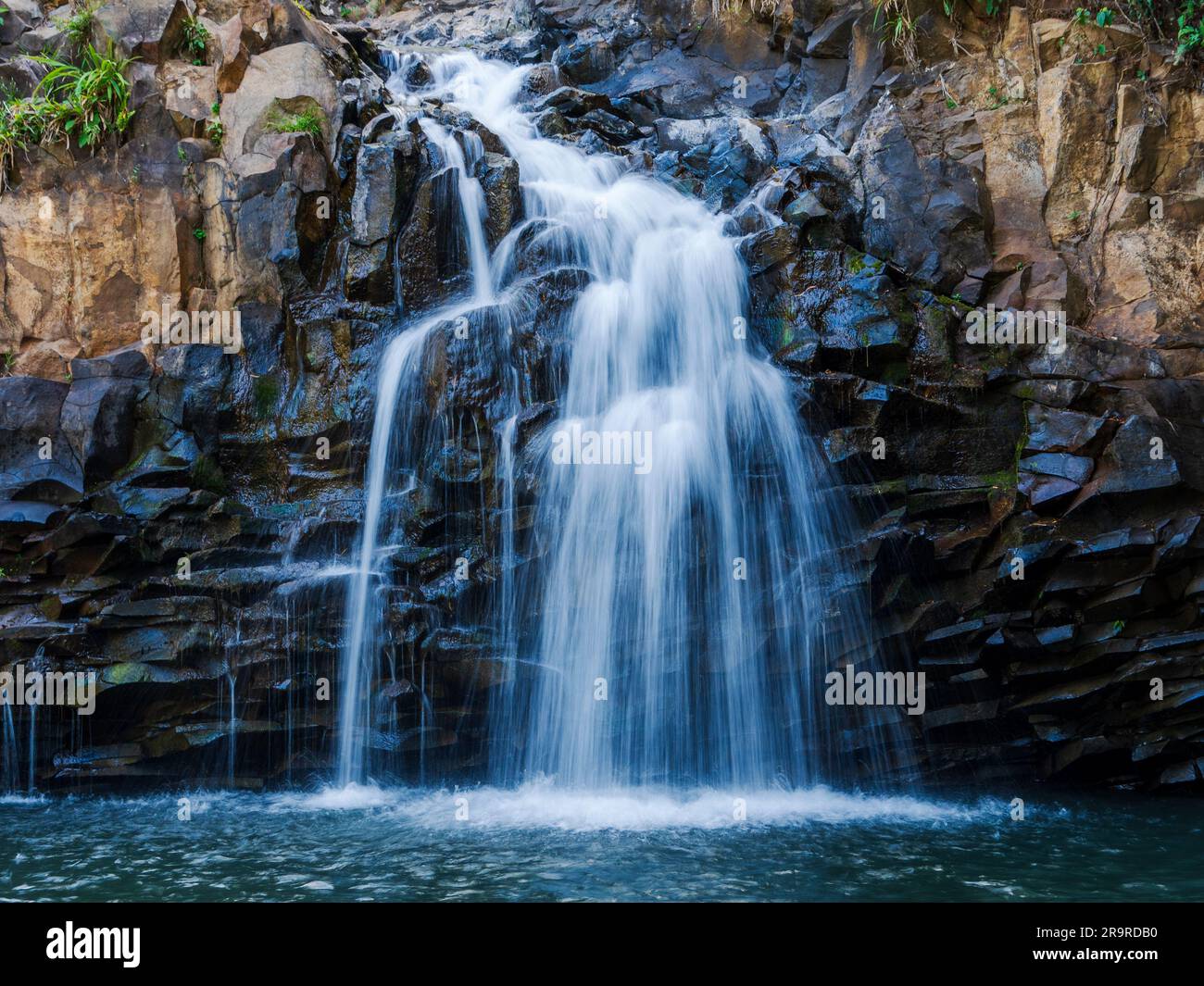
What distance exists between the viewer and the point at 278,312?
38.7ft

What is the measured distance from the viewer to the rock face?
952cm

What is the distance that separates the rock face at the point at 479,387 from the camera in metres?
9.52

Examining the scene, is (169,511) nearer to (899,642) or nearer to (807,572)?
(807,572)

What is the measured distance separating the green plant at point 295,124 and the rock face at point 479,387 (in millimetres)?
123

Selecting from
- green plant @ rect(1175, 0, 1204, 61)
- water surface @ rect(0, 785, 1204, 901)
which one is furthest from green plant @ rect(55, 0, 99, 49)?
green plant @ rect(1175, 0, 1204, 61)

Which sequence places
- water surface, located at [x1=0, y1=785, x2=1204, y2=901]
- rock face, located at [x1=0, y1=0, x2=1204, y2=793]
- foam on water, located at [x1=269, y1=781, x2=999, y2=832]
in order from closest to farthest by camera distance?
water surface, located at [x1=0, y1=785, x2=1204, y2=901] < foam on water, located at [x1=269, y1=781, x2=999, y2=832] < rock face, located at [x1=0, y1=0, x2=1204, y2=793]

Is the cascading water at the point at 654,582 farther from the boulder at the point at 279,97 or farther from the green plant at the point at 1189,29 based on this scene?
the green plant at the point at 1189,29

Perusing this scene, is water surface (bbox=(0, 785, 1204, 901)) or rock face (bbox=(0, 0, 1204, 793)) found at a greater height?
rock face (bbox=(0, 0, 1204, 793))

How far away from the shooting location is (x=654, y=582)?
31.7 ft

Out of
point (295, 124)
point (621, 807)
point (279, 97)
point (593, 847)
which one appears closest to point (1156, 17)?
point (295, 124)

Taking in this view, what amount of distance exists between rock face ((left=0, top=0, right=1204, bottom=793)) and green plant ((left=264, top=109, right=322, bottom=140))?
0.12m

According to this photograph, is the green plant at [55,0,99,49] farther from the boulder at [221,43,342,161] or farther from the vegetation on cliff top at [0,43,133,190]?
the boulder at [221,43,342,161]

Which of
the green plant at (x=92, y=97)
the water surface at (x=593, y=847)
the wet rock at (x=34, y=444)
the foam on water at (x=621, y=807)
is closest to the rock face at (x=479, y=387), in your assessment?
the wet rock at (x=34, y=444)

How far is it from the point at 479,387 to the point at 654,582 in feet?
10.3
